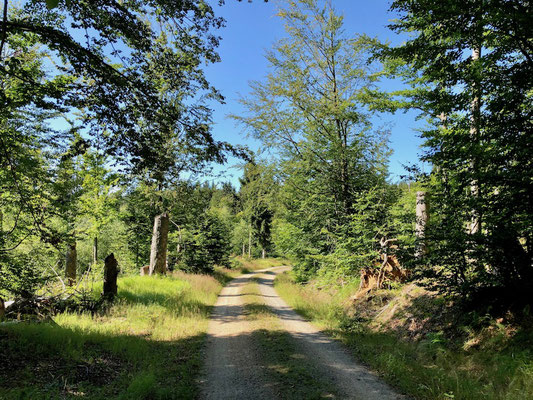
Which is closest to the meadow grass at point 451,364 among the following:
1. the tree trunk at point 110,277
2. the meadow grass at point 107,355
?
the meadow grass at point 107,355

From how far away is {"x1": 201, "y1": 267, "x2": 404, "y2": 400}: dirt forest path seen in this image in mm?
4969

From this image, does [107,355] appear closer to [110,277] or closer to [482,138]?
[110,277]

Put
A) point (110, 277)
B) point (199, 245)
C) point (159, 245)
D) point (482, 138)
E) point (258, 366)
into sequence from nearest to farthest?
point (482, 138) < point (258, 366) < point (110, 277) < point (159, 245) < point (199, 245)

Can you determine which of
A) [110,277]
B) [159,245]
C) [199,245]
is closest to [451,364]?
[110,277]

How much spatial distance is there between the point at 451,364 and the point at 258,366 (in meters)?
3.87

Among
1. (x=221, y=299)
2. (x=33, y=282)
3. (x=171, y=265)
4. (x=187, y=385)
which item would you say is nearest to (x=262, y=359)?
(x=187, y=385)

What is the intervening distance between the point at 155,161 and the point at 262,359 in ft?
16.1

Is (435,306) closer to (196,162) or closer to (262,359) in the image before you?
(262,359)

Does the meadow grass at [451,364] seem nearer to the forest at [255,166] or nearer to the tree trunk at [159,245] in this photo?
the forest at [255,166]

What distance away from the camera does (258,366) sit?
6.10 metres

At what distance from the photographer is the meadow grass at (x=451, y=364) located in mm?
4504

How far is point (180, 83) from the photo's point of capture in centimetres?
570

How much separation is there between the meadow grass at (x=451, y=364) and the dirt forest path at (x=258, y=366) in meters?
0.44

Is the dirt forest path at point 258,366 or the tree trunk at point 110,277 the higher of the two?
the tree trunk at point 110,277
